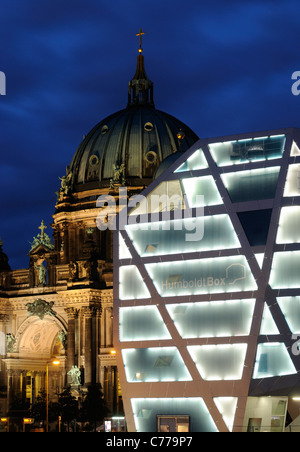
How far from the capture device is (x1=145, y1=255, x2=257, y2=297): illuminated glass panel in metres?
97.2

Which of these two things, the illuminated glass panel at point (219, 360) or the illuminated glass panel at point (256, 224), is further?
the illuminated glass panel at point (256, 224)

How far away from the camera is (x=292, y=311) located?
95.4 metres

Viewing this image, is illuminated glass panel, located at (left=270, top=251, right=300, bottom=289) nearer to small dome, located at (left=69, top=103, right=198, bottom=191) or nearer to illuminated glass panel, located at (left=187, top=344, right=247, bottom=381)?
illuminated glass panel, located at (left=187, top=344, right=247, bottom=381)

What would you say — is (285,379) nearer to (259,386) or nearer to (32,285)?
(259,386)

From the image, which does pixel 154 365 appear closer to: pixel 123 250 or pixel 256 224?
pixel 123 250

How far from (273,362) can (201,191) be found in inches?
661

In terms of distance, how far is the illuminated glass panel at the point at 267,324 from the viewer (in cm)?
9562

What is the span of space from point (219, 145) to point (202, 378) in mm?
20794

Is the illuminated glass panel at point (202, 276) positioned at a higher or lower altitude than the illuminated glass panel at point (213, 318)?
higher

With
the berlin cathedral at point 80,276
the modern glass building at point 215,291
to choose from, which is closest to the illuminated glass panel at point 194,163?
the modern glass building at point 215,291

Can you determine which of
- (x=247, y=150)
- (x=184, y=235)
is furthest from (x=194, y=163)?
(x=184, y=235)

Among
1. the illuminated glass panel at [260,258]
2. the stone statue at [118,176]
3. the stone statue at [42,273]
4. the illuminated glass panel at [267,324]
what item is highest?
the stone statue at [118,176]

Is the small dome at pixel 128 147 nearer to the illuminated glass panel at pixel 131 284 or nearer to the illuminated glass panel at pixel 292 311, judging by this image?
the illuminated glass panel at pixel 131 284

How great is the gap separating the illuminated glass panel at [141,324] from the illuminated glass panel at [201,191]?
403 inches
